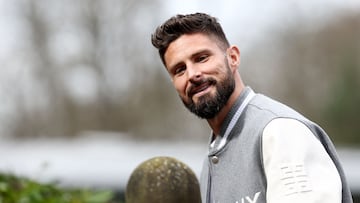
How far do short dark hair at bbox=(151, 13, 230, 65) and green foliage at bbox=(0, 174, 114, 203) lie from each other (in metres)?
2.23

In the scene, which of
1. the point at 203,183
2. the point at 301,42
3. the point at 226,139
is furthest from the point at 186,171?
the point at 301,42

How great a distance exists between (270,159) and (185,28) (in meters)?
0.62

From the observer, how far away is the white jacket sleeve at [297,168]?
10.0ft

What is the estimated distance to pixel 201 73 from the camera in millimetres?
3365

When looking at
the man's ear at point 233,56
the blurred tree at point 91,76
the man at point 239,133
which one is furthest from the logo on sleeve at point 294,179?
the blurred tree at point 91,76

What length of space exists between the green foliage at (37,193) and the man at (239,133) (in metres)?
2.14

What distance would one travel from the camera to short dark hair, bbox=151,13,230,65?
345cm

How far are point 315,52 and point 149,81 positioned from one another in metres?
6.59

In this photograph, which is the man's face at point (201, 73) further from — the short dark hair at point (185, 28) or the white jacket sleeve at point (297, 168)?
the white jacket sleeve at point (297, 168)

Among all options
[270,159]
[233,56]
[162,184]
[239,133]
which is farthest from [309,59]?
[270,159]

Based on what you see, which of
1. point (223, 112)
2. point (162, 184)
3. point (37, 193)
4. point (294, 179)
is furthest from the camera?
point (37, 193)

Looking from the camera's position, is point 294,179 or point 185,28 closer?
point 294,179

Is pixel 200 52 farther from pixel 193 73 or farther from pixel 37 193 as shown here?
pixel 37 193

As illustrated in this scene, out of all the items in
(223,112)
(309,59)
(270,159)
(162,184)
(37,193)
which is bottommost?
(309,59)
